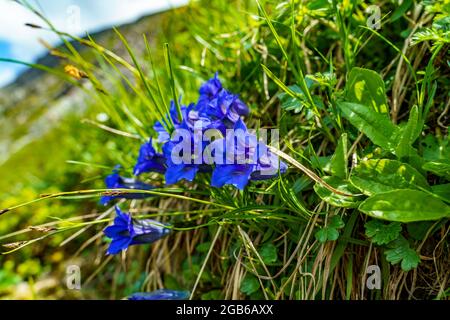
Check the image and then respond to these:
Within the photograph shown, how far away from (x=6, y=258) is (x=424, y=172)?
6.40 feet

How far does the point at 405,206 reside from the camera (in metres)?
1.03

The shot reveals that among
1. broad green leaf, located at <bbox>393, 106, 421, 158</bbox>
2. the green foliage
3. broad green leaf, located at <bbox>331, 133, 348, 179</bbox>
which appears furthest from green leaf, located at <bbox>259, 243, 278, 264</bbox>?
broad green leaf, located at <bbox>393, 106, 421, 158</bbox>

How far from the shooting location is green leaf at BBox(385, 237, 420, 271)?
1062 millimetres

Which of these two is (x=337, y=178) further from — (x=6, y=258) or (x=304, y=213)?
(x=6, y=258)

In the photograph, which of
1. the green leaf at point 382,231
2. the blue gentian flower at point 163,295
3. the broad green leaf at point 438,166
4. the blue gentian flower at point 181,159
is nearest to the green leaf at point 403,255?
the green leaf at point 382,231

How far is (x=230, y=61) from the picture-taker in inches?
Answer: 66.1

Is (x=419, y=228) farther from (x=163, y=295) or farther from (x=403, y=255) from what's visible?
(x=163, y=295)

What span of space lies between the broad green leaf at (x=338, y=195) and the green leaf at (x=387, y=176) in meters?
0.03

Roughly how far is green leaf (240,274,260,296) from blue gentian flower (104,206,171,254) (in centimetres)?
23

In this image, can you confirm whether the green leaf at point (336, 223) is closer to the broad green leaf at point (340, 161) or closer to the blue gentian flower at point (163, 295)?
the broad green leaf at point (340, 161)

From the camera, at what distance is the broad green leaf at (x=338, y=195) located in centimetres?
107

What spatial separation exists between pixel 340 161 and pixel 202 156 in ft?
0.97

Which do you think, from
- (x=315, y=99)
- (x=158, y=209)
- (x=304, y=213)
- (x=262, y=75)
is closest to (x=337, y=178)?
(x=304, y=213)

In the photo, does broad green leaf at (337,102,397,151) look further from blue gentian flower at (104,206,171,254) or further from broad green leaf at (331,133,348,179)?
blue gentian flower at (104,206,171,254)
